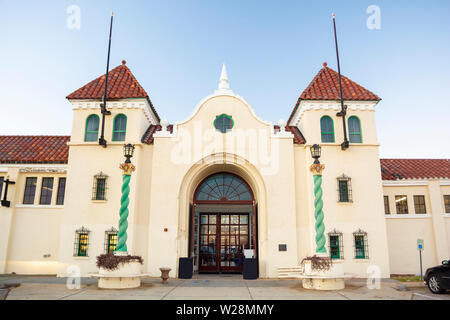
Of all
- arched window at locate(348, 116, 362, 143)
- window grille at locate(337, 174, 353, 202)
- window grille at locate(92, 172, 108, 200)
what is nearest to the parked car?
window grille at locate(337, 174, 353, 202)

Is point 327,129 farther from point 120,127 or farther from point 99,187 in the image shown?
point 99,187

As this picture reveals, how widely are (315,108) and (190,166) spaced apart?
7.42 meters

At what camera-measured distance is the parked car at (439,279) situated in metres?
11.2

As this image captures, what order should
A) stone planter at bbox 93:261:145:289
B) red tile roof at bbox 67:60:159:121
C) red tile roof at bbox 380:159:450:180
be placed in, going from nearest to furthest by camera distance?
1. stone planter at bbox 93:261:145:289
2. red tile roof at bbox 67:60:159:121
3. red tile roof at bbox 380:159:450:180

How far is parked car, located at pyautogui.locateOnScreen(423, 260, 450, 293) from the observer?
1116cm

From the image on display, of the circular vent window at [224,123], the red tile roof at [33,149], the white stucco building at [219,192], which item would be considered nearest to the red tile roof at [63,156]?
the red tile roof at [33,149]

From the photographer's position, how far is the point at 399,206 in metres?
18.9

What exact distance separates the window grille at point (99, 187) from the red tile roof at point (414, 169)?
1553 cm

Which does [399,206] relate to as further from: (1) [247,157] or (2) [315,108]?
(1) [247,157]

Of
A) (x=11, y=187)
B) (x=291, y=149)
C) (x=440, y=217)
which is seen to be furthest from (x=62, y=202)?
(x=440, y=217)

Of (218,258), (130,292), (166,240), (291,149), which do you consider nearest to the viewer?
(130,292)

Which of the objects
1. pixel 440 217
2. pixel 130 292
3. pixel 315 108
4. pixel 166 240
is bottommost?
pixel 130 292

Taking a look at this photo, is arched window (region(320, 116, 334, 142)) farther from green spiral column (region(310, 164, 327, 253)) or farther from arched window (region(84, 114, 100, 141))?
arched window (region(84, 114, 100, 141))

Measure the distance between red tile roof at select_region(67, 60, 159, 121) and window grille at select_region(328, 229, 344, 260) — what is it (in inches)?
477
